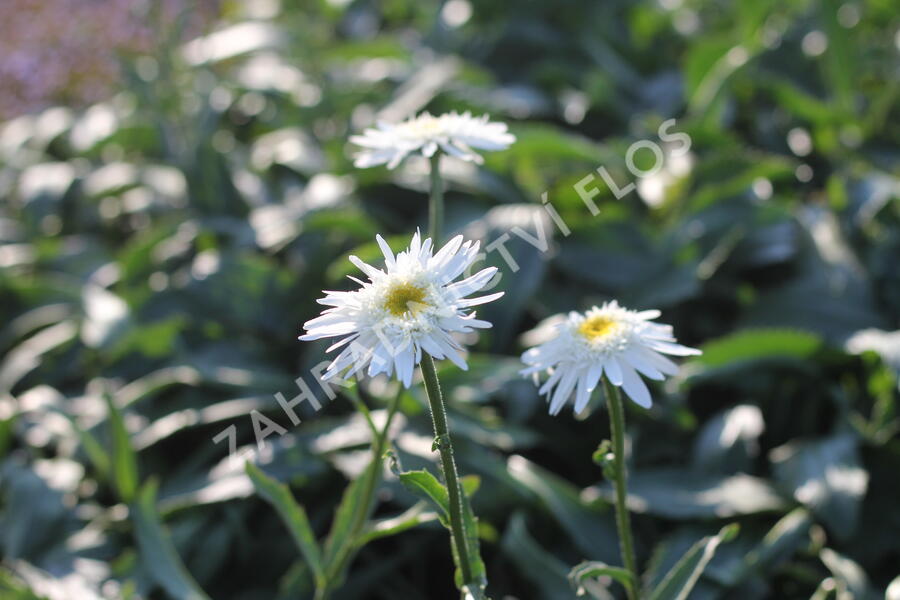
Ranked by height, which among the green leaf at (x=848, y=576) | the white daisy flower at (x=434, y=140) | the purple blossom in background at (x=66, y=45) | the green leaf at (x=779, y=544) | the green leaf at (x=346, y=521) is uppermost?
the purple blossom in background at (x=66, y=45)

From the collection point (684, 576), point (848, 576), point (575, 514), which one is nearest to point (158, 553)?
point (575, 514)

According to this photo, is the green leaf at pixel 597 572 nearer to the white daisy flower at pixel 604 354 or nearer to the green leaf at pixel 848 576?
the white daisy flower at pixel 604 354

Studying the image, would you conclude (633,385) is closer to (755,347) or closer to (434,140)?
(434,140)

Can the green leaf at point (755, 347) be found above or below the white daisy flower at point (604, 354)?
above

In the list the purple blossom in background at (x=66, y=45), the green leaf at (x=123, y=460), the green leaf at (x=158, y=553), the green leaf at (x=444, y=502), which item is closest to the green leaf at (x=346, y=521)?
the green leaf at (x=444, y=502)

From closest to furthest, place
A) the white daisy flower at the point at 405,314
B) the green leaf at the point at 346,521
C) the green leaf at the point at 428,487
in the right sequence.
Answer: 1. the white daisy flower at the point at 405,314
2. the green leaf at the point at 428,487
3. the green leaf at the point at 346,521

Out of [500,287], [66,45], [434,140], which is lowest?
[434,140]

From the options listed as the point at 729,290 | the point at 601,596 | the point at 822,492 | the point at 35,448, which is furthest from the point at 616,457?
the point at 35,448
